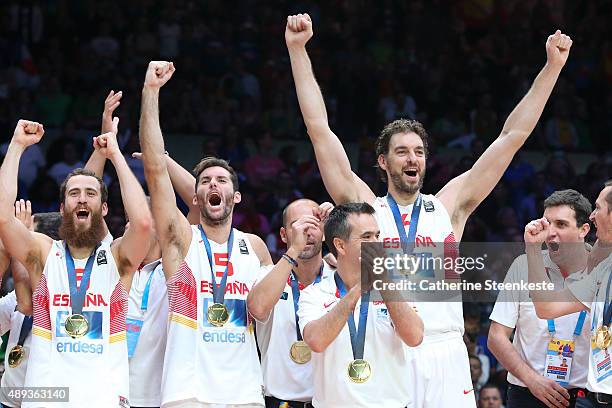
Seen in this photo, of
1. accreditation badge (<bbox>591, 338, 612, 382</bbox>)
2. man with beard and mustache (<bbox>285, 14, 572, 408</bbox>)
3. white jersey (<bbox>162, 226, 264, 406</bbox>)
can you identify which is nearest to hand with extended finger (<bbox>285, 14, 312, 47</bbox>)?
man with beard and mustache (<bbox>285, 14, 572, 408</bbox>)

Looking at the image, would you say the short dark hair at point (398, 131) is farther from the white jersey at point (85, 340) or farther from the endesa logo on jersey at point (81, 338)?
the endesa logo on jersey at point (81, 338)

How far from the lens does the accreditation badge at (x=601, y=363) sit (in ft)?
22.2

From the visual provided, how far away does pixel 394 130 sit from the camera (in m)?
7.45

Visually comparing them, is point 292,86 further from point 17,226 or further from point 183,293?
point 17,226

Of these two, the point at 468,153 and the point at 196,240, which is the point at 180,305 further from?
the point at 468,153

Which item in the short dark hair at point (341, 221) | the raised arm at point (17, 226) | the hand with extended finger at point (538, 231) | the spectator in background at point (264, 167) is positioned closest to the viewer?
the short dark hair at point (341, 221)

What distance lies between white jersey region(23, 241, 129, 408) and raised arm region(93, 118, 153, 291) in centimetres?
8

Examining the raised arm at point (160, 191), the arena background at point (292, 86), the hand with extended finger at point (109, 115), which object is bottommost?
the raised arm at point (160, 191)

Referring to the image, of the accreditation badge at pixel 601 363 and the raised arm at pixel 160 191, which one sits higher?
the raised arm at pixel 160 191

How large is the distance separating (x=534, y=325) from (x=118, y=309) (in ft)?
9.52

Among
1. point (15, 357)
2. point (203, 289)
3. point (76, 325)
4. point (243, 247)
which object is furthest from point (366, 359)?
point (15, 357)

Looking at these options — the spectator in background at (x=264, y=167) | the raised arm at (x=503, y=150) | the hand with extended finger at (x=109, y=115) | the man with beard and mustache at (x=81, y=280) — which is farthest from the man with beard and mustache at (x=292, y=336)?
the spectator in background at (x=264, y=167)

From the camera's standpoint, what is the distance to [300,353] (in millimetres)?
7492

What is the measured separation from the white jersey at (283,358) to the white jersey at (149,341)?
732 mm
